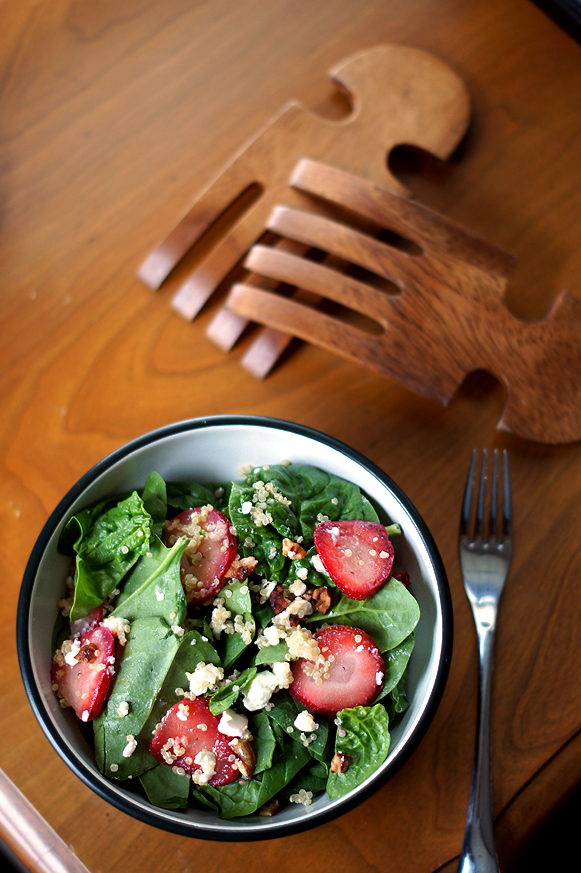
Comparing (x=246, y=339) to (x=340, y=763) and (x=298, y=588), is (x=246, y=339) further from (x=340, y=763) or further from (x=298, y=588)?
(x=340, y=763)

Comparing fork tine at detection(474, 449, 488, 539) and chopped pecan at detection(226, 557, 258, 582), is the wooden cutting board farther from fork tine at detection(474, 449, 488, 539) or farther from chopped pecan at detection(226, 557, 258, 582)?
chopped pecan at detection(226, 557, 258, 582)

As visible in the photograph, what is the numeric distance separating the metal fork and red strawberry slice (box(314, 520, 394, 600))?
0.86ft

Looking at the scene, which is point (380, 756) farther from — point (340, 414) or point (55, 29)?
point (55, 29)

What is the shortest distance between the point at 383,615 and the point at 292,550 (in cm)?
15

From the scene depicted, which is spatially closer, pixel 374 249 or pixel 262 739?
pixel 262 739

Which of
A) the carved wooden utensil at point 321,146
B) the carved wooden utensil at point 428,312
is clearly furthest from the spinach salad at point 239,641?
the carved wooden utensil at point 321,146

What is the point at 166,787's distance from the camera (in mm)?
803

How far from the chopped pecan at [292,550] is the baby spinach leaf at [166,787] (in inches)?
12.4

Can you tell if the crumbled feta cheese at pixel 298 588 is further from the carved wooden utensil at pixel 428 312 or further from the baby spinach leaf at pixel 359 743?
the carved wooden utensil at pixel 428 312

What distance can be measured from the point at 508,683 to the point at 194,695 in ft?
1.72

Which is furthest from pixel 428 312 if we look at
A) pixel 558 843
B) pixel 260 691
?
pixel 558 843

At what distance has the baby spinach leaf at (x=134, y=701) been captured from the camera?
0.79 meters

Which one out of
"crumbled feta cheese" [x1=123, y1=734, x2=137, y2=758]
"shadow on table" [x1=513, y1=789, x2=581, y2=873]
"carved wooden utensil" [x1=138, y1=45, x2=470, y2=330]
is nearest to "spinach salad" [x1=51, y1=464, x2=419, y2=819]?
"crumbled feta cheese" [x1=123, y1=734, x2=137, y2=758]

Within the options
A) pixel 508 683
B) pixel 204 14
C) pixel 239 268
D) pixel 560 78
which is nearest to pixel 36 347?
pixel 239 268
